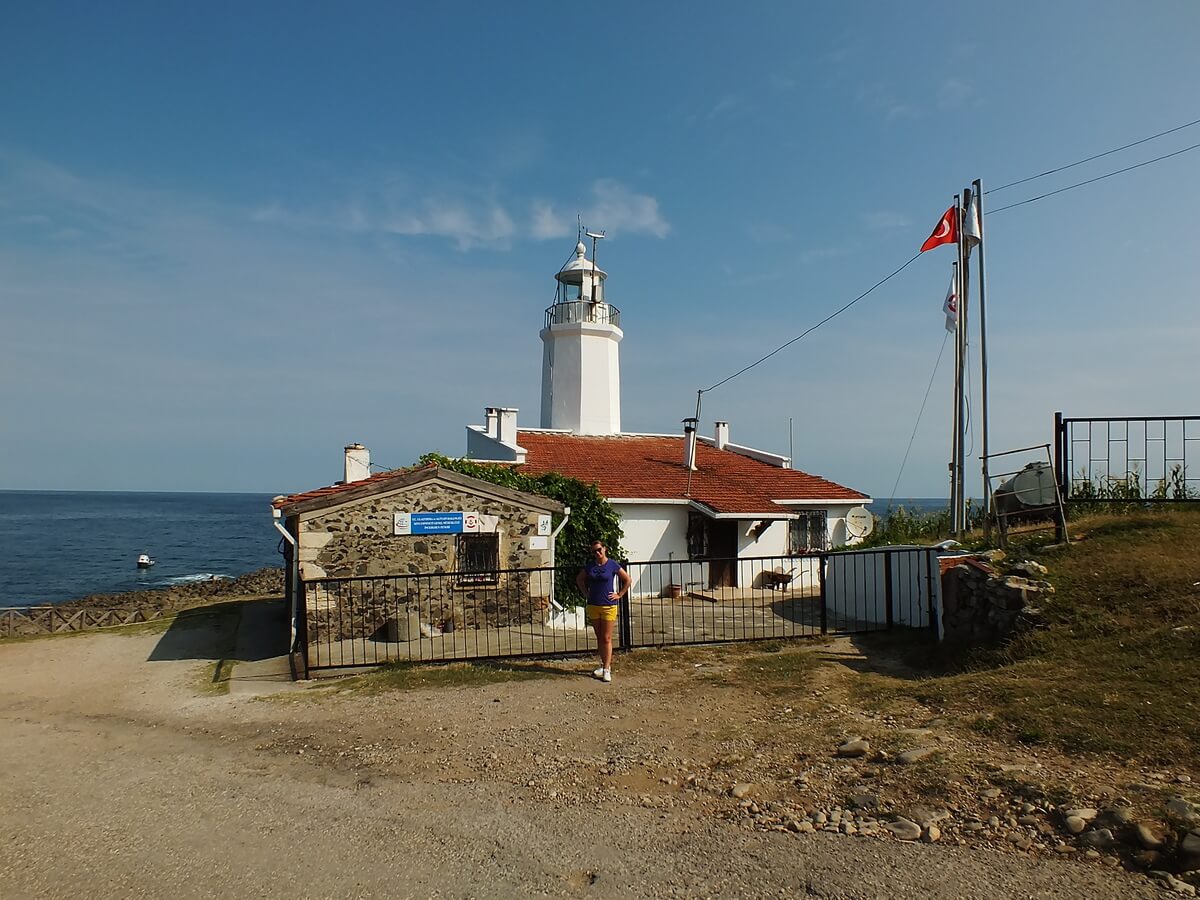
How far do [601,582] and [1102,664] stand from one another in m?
5.15

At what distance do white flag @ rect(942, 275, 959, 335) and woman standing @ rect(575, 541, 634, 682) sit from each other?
348 inches

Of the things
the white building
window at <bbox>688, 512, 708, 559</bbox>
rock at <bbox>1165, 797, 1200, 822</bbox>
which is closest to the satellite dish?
the white building

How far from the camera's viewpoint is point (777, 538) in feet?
68.5

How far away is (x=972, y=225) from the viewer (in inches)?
543

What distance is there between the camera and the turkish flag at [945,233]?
1412 centimetres

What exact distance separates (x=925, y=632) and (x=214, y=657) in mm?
10921

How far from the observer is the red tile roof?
793 inches

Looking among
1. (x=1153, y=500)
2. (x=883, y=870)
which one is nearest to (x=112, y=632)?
(x=883, y=870)

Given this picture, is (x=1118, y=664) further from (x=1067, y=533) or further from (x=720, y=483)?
(x=720, y=483)

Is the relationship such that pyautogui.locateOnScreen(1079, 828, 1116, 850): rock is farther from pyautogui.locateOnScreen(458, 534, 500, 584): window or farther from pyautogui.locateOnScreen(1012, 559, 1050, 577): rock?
pyautogui.locateOnScreen(458, 534, 500, 584): window

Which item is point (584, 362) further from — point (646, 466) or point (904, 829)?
point (904, 829)

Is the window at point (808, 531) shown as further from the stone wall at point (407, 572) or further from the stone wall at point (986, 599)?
the stone wall at point (986, 599)

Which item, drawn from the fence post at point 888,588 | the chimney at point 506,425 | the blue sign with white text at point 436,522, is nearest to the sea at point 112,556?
the chimney at point 506,425

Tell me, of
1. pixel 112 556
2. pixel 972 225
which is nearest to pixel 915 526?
pixel 972 225
